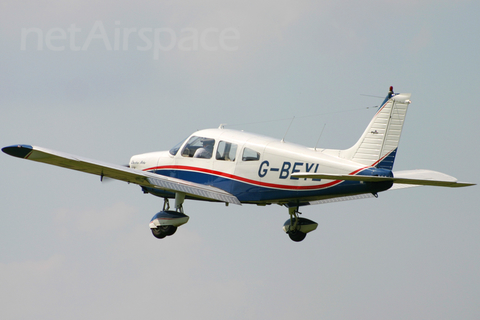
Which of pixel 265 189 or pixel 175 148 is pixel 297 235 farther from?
pixel 175 148

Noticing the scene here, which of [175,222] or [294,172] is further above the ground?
[294,172]

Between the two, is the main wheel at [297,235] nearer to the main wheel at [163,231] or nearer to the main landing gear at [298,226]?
the main landing gear at [298,226]

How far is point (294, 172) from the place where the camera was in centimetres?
1764

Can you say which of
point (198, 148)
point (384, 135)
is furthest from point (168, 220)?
point (384, 135)

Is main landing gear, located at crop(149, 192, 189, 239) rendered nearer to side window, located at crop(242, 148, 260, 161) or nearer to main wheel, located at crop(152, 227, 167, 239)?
main wheel, located at crop(152, 227, 167, 239)

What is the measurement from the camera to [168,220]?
19109 mm

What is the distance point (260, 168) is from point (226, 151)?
120 centimetres

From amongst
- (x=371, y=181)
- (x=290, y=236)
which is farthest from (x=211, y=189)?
(x=371, y=181)

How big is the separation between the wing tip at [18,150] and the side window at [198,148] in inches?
190

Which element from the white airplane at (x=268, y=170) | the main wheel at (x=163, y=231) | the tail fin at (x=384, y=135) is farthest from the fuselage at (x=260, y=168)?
the main wheel at (x=163, y=231)

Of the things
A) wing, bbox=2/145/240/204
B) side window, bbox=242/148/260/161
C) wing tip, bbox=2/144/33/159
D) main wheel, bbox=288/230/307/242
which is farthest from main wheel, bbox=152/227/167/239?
wing tip, bbox=2/144/33/159

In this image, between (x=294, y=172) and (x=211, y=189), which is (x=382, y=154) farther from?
(x=211, y=189)

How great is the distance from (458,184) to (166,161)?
8.18m

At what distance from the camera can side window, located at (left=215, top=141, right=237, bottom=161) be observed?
61.3 feet
